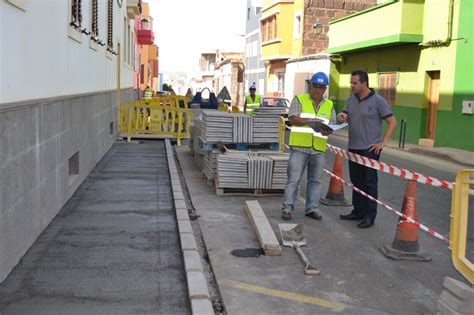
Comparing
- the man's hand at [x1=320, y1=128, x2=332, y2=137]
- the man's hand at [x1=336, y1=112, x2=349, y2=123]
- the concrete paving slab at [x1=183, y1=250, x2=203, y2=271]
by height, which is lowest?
the concrete paving slab at [x1=183, y1=250, x2=203, y2=271]

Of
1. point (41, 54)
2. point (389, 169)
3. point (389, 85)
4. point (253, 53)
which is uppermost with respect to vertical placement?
point (253, 53)

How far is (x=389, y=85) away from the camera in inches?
926

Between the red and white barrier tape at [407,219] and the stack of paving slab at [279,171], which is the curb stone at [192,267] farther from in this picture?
the red and white barrier tape at [407,219]

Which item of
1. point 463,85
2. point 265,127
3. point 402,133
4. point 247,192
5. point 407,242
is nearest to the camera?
point 407,242

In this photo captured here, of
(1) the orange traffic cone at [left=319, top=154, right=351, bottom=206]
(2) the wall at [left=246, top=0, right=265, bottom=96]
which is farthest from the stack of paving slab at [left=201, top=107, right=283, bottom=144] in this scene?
(2) the wall at [left=246, top=0, right=265, bottom=96]

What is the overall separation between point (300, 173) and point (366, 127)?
102 cm

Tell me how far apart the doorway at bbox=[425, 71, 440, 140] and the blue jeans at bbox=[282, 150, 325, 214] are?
13817mm

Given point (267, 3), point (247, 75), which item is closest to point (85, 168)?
point (267, 3)

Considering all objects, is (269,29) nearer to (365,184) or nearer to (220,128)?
(220,128)

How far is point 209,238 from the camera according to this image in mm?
6605

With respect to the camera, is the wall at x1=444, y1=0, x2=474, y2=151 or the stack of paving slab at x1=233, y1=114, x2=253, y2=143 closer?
the stack of paving slab at x1=233, y1=114, x2=253, y2=143

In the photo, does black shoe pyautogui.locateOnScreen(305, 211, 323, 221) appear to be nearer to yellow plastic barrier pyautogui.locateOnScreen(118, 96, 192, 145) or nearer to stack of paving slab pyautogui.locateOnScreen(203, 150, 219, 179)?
stack of paving slab pyautogui.locateOnScreen(203, 150, 219, 179)

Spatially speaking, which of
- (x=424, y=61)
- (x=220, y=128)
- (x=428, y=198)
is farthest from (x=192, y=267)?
(x=424, y=61)

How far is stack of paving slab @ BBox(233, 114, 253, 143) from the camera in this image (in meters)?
9.67
